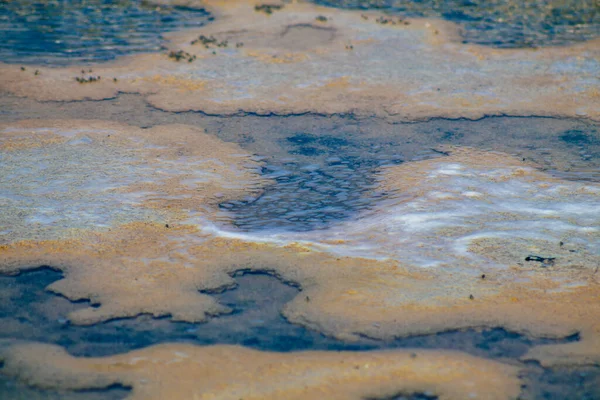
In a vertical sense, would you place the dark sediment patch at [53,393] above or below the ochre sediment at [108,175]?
below

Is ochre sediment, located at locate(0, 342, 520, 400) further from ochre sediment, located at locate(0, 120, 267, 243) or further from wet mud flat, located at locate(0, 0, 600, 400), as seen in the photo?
ochre sediment, located at locate(0, 120, 267, 243)

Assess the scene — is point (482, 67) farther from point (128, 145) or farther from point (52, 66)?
point (52, 66)

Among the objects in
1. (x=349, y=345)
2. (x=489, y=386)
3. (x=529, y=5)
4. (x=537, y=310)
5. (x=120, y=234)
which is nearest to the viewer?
(x=489, y=386)

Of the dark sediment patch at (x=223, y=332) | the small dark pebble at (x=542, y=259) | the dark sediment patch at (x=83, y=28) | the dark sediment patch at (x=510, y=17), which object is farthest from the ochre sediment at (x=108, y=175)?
the dark sediment patch at (x=510, y=17)

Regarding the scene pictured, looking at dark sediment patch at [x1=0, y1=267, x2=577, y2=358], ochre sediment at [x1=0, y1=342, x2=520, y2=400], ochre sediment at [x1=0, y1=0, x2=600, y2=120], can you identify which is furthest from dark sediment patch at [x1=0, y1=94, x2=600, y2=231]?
ochre sediment at [x1=0, y1=342, x2=520, y2=400]

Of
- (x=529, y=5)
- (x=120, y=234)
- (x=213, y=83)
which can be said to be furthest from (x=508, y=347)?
(x=529, y=5)

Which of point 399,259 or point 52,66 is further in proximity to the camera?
point 52,66

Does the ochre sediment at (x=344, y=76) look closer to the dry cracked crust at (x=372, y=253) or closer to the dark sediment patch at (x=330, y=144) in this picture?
the dark sediment patch at (x=330, y=144)

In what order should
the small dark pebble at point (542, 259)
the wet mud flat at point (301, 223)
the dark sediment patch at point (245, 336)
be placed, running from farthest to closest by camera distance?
1. the small dark pebble at point (542, 259)
2. the wet mud flat at point (301, 223)
3. the dark sediment patch at point (245, 336)

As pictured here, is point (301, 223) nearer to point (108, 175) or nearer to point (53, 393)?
point (108, 175)
